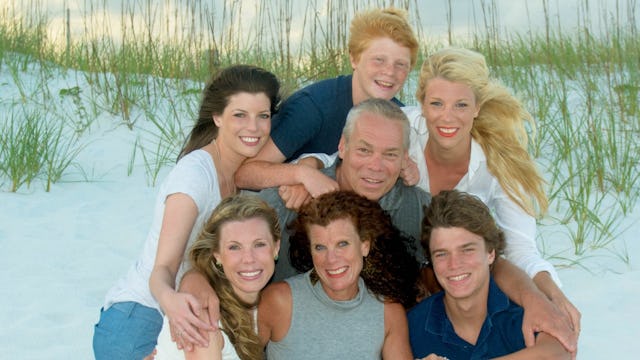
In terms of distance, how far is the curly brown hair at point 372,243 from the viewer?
2.89 metres

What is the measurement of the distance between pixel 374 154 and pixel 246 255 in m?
0.64

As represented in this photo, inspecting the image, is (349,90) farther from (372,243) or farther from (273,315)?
(273,315)

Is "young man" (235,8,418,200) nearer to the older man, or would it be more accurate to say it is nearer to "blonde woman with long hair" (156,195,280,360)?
the older man

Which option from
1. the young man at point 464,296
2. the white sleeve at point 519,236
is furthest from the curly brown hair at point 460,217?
the white sleeve at point 519,236

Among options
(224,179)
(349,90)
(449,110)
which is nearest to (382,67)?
(349,90)

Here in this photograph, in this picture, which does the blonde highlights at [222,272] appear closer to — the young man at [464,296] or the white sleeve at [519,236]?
the young man at [464,296]

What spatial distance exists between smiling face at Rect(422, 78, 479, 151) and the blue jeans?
132 centimetres

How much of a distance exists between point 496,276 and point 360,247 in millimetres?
548

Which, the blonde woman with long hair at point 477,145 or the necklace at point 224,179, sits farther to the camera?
the blonde woman with long hair at point 477,145

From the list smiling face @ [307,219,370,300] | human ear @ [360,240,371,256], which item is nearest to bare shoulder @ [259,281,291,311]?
smiling face @ [307,219,370,300]

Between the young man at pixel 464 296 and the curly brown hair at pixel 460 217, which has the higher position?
the curly brown hair at pixel 460 217

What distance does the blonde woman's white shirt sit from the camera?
10.4ft

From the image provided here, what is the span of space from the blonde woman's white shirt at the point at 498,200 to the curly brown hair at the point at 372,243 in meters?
0.42

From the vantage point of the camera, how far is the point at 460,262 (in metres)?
2.78
